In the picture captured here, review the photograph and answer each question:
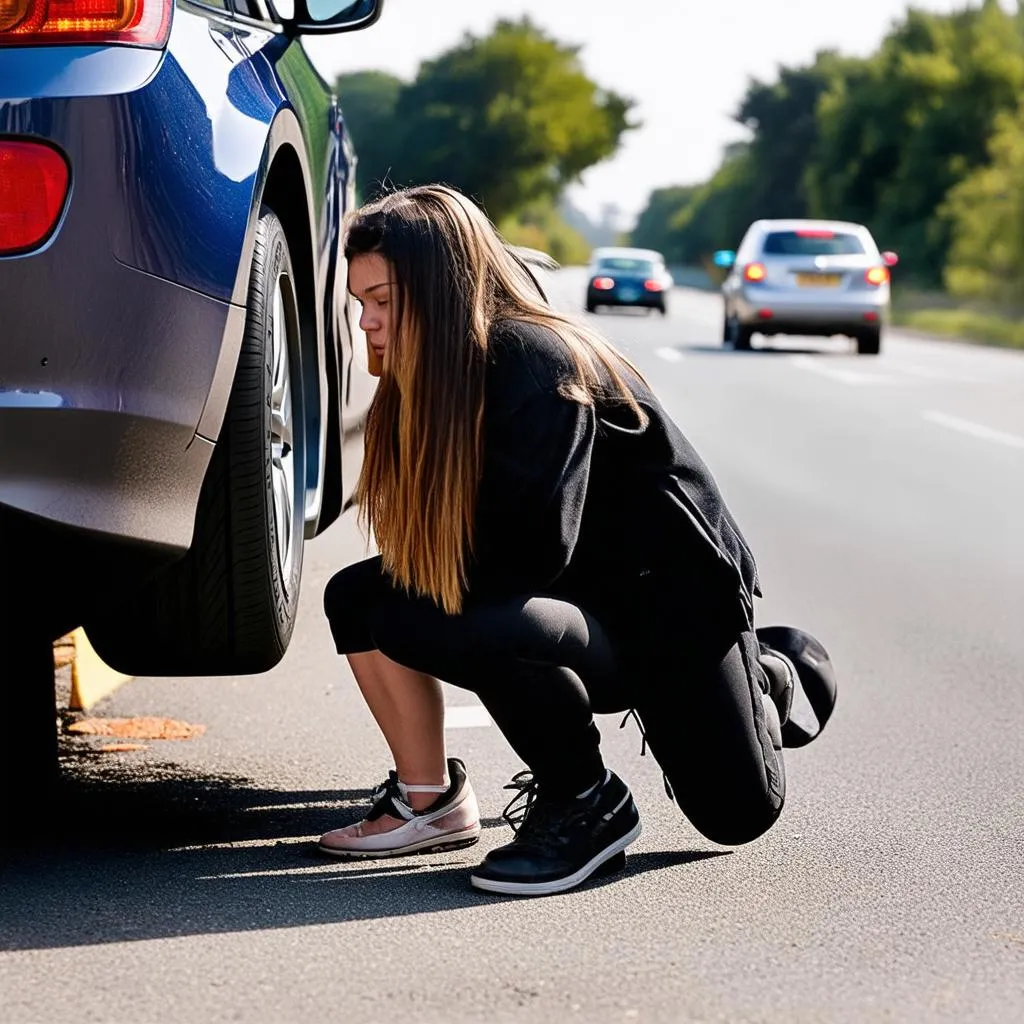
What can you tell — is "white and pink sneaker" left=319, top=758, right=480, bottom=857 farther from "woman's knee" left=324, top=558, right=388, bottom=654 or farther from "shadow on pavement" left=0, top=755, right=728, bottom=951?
"woman's knee" left=324, top=558, right=388, bottom=654

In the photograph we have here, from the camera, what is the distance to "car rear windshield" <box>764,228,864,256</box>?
22281 mm

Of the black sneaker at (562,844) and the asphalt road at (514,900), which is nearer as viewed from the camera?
the asphalt road at (514,900)

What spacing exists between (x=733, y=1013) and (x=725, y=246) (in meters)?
108

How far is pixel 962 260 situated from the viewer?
4781 cm

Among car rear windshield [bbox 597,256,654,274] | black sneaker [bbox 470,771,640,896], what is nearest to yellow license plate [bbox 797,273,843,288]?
car rear windshield [bbox 597,256,654,274]

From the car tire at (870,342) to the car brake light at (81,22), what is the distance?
19712 millimetres

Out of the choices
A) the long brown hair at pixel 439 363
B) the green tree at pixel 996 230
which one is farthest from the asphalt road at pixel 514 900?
the green tree at pixel 996 230

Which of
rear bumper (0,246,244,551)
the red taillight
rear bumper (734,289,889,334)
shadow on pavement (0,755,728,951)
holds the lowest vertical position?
rear bumper (734,289,889,334)

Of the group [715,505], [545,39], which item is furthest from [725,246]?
[715,505]

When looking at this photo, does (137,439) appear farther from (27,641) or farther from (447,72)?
(447,72)

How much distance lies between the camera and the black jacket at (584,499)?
326cm

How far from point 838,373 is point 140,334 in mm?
15905

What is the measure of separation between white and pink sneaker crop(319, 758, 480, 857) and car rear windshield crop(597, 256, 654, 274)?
1280 inches

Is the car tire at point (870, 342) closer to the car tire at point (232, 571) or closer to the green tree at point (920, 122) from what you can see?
the car tire at point (232, 571)
